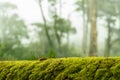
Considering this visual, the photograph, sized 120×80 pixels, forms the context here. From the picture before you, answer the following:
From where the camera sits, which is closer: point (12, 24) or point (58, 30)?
point (58, 30)

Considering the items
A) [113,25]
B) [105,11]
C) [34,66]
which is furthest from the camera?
[105,11]

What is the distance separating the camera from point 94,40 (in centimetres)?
1853

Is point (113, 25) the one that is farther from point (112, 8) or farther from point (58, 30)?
point (58, 30)

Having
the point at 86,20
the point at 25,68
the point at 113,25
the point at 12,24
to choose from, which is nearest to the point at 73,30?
the point at 86,20

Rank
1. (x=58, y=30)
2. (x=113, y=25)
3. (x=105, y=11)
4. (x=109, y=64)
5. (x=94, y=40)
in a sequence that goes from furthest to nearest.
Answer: (x=105, y=11)
(x=113, y=25)
(x=58, y=30)
(x=94, y=40)
(x=109, y=64)

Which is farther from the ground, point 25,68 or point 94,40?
point 25,68

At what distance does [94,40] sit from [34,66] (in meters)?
15.6

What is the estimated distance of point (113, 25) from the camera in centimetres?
4178

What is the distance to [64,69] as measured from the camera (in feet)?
9.21

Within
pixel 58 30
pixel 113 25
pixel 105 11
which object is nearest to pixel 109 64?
pixel 58 30

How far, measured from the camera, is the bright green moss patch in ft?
8.17

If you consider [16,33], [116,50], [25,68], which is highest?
[25,68]

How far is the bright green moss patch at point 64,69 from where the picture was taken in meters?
2.49

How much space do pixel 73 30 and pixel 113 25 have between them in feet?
17.4
